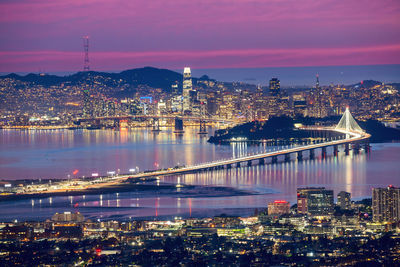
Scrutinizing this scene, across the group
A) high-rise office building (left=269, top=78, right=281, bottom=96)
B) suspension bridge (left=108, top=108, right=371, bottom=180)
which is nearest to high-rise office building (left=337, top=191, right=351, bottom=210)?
suspension bridge (left=108, top=108, right=371, bottom=180)

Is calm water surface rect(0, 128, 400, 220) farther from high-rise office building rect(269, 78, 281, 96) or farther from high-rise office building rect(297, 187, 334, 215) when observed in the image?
high-rise office building rect(269, 78, 281, 96)

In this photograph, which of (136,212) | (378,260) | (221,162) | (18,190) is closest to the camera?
(378,260)

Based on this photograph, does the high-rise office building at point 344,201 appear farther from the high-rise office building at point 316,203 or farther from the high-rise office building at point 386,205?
the high-rise office building at point 386,205

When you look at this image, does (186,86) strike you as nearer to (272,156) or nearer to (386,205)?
(272,156)

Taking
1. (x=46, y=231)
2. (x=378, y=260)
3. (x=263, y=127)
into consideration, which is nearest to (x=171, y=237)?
(x=46, y=231)

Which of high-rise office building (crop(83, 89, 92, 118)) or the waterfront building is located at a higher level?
high-rise office building (crop(83, 89, 92, 118))

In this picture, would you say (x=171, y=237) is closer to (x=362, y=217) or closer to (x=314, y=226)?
(x=314, y=226)
